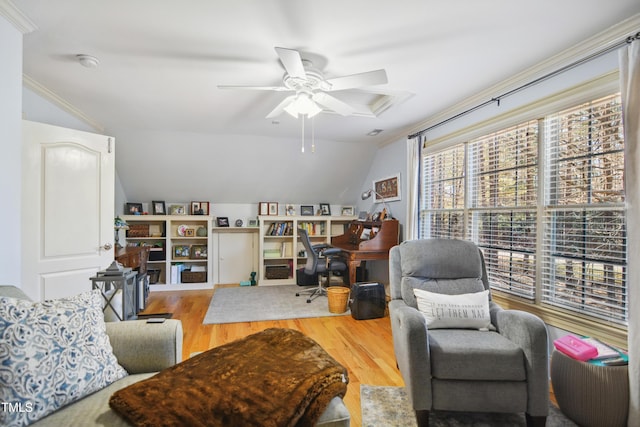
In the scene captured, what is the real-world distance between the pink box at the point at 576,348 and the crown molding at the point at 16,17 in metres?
3.59

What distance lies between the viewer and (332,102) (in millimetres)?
2318

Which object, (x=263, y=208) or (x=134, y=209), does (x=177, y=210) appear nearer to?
(x=134, y=209)

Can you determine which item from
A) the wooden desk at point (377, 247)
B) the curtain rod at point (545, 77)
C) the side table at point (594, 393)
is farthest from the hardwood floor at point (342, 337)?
the curtain rod at point (545, 77)

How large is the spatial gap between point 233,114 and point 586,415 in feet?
12.1

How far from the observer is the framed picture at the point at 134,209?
4.76 metres

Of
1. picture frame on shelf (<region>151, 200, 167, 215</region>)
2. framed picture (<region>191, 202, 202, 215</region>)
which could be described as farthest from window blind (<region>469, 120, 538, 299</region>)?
picture frame on shelf (<region>151, 200, 167, 215</region>)

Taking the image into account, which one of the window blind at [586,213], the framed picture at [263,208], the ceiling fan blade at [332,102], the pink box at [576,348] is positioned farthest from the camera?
the framed picture at [263,208]

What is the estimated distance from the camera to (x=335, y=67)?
Answer: 223cm

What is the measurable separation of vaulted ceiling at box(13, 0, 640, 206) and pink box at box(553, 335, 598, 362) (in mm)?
1843

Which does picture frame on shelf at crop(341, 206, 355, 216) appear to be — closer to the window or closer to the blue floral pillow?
the window

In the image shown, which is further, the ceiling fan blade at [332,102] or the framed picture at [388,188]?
the framed picture at [388,188]

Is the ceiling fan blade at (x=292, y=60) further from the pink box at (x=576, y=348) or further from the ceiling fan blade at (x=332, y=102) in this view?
the pink box at (x=576, y=348)

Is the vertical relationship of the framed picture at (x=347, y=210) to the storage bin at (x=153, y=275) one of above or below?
above

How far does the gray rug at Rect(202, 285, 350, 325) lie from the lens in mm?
3434
